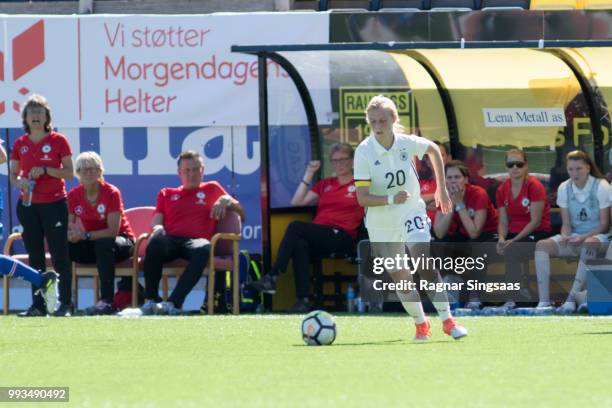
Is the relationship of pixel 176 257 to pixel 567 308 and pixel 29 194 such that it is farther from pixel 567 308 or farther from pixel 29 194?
pixel 567 308

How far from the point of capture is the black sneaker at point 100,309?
13.9m

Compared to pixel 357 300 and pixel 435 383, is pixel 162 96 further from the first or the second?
pixel 435 383

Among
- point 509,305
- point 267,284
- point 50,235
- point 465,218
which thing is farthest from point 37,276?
point 509,305

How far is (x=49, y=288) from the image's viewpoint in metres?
12.5

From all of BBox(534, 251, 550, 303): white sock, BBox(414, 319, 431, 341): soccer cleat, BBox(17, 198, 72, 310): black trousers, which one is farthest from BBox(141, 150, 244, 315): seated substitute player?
BBox(414, 319, 431, 341): soccer cleat

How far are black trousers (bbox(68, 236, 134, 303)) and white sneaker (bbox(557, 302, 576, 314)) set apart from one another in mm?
3960

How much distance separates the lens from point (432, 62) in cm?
1497

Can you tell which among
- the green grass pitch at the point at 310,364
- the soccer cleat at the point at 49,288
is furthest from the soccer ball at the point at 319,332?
the soccer cleat at the point at 49,288

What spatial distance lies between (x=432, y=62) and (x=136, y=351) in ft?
20.4

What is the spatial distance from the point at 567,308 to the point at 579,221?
88cm

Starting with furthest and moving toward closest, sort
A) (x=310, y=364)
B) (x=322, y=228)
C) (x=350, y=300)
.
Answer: (x=350, y=300)
(x=322, y=228)
(x=310, y=364)

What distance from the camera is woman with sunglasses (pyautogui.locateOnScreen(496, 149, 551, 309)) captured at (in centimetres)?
1398

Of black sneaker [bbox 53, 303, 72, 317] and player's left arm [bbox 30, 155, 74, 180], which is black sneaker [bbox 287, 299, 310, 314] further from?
player's left arm [bbox 30, 155, 74, 180]

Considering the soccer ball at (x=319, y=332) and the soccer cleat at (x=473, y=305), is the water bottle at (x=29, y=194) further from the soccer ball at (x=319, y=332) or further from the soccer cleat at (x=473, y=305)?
the soccer ball at (x=319, y=332)
